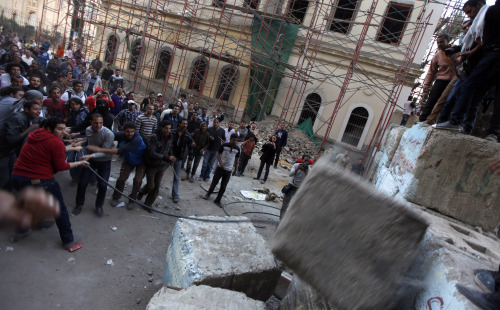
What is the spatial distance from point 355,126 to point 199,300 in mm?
13328

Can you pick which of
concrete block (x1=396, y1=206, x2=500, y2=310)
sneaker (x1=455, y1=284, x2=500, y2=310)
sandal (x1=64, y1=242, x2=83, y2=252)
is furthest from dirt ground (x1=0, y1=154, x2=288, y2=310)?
sneaker (x1=455, y1=284, x2=500, y2=310)

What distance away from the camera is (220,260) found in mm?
2842

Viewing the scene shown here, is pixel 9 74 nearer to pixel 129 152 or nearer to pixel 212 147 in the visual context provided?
pixel 129 152

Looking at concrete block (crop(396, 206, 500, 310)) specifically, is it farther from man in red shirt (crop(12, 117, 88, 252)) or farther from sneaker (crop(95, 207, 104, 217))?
sneaker (crop(95, 207, 104, 217))

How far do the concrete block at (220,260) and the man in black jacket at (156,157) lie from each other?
1827 millimetres

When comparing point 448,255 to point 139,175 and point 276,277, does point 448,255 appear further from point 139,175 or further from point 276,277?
point 139,175

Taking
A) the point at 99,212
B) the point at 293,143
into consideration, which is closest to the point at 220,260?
the point at 99,212

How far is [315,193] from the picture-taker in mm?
1601

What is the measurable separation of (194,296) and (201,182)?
5.06 metres

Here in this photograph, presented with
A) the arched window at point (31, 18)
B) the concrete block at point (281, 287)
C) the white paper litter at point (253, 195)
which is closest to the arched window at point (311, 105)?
the white paper litter at point (253, 195)

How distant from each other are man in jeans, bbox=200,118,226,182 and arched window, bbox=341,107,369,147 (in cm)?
885

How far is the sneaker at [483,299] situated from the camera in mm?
1323

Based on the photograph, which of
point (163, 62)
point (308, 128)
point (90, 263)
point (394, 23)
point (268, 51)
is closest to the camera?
point (90, 263)

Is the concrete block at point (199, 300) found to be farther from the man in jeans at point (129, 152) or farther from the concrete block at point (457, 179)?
the man in jeans at point (129, 152)
